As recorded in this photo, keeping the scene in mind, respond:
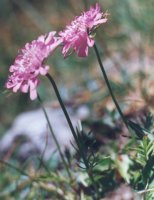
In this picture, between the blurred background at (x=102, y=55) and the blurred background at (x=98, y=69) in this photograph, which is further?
the blurred background at (x=102, y=55)

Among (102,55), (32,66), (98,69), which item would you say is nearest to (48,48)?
(32,66)

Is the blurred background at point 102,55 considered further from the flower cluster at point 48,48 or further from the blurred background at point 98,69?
the flower cluster at point 48,48

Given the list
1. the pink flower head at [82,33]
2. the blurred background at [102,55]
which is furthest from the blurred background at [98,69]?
the pink flower head at [82,33]

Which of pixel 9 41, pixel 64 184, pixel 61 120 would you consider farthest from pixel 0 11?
pixel 64 184

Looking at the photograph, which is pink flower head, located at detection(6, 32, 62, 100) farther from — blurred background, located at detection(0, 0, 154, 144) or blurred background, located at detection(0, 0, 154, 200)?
blurred background, located at detection(0, 0, 154, 144)

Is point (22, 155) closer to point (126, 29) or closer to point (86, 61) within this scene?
point (126, 29)

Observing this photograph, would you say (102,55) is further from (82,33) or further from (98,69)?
(82,33)
